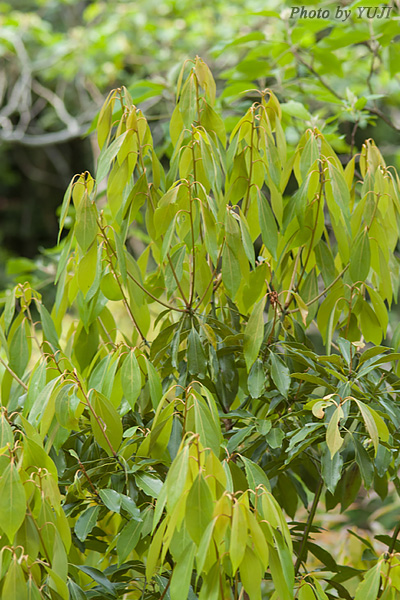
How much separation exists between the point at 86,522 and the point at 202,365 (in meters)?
0.21

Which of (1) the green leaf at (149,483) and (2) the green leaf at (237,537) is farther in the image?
(1) the green leaf at (149,483)

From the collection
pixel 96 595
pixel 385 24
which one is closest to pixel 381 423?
pixel 96 595

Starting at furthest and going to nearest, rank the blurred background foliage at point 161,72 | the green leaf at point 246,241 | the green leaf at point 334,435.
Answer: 1. the blurred background foliage at point 161,72
2. the green leaf at point 246,241
3. the green leaf at point 334,435

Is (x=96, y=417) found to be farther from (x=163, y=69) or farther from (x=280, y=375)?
(x=163, y=69)

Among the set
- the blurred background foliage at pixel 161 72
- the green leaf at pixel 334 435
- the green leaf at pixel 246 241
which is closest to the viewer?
the green leaf at pixel 334 435

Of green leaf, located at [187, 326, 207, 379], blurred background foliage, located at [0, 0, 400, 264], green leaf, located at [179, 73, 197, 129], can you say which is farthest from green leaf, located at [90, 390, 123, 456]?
blurred background foliage, located at [0, 0, 400, 264]

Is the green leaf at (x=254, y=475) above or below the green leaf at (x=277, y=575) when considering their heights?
above

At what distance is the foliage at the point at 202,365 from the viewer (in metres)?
0.56

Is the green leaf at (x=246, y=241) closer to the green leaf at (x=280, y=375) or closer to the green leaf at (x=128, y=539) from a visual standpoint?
the green leaf at (x=280, y=375)

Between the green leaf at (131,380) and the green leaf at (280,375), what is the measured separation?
0.15 m

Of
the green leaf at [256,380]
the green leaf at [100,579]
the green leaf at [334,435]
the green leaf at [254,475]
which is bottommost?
the green leaf at [100,579]

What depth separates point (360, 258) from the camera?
69 cm

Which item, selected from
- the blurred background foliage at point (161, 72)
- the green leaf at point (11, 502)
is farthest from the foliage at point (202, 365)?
the blurred background foliage at point (161, 72)

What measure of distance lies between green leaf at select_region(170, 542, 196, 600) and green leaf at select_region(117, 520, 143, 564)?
14 cm
